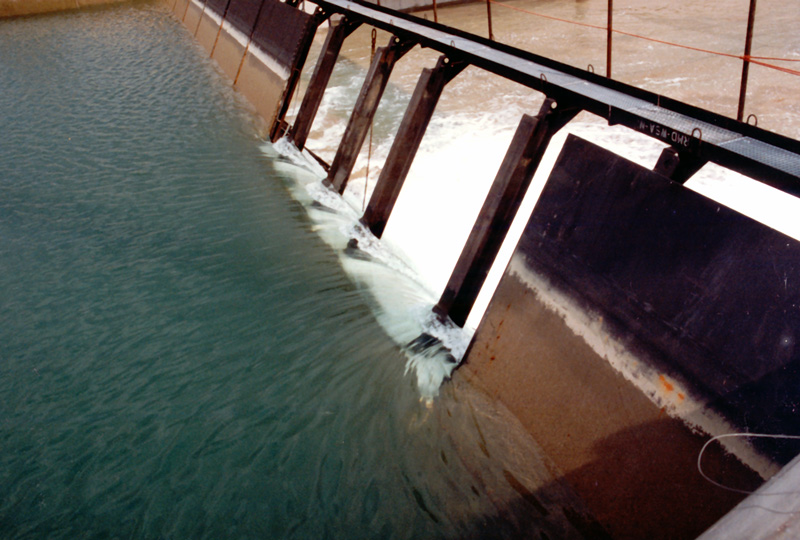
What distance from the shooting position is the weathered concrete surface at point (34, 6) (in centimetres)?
2400

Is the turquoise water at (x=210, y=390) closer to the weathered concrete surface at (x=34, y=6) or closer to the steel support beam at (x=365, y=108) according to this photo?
the steel support beam at (x=365, y=108)

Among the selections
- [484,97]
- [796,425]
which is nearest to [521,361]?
[796,425]

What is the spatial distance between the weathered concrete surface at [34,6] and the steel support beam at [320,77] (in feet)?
68.2

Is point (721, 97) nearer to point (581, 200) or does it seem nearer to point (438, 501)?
point (581, 200)

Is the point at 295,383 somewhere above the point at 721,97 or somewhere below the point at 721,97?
below

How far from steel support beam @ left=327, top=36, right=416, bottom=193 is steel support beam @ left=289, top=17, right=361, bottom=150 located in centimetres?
185

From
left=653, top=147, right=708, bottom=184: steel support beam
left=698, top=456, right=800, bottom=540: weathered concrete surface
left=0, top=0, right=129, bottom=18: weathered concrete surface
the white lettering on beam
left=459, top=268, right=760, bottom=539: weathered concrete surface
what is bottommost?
left=0, top=0, right=129, bottom=18: weathered concrete surface

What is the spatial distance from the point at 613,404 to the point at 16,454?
16.3 feet

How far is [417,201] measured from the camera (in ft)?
29.3

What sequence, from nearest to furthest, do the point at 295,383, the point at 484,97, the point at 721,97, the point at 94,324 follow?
the point at 295,383 → the point at 94,324 → the point at 721,97 → the point at 484,97

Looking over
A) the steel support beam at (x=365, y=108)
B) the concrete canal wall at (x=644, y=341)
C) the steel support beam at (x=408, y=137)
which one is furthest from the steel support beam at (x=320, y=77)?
the concrete canal wall at (x=644, y=341)

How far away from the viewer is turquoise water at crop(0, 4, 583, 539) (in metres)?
4.12

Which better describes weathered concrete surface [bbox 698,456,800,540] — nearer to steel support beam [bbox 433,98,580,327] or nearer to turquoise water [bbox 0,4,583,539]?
turquoise water [bbox 0,4,583,539]

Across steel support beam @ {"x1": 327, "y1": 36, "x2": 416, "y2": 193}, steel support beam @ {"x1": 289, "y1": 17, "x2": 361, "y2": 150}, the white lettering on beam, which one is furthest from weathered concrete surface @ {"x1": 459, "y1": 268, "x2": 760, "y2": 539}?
steel support beam @ {"x1": 289, "y1": 17, "x2": 361, "y2": 150}
